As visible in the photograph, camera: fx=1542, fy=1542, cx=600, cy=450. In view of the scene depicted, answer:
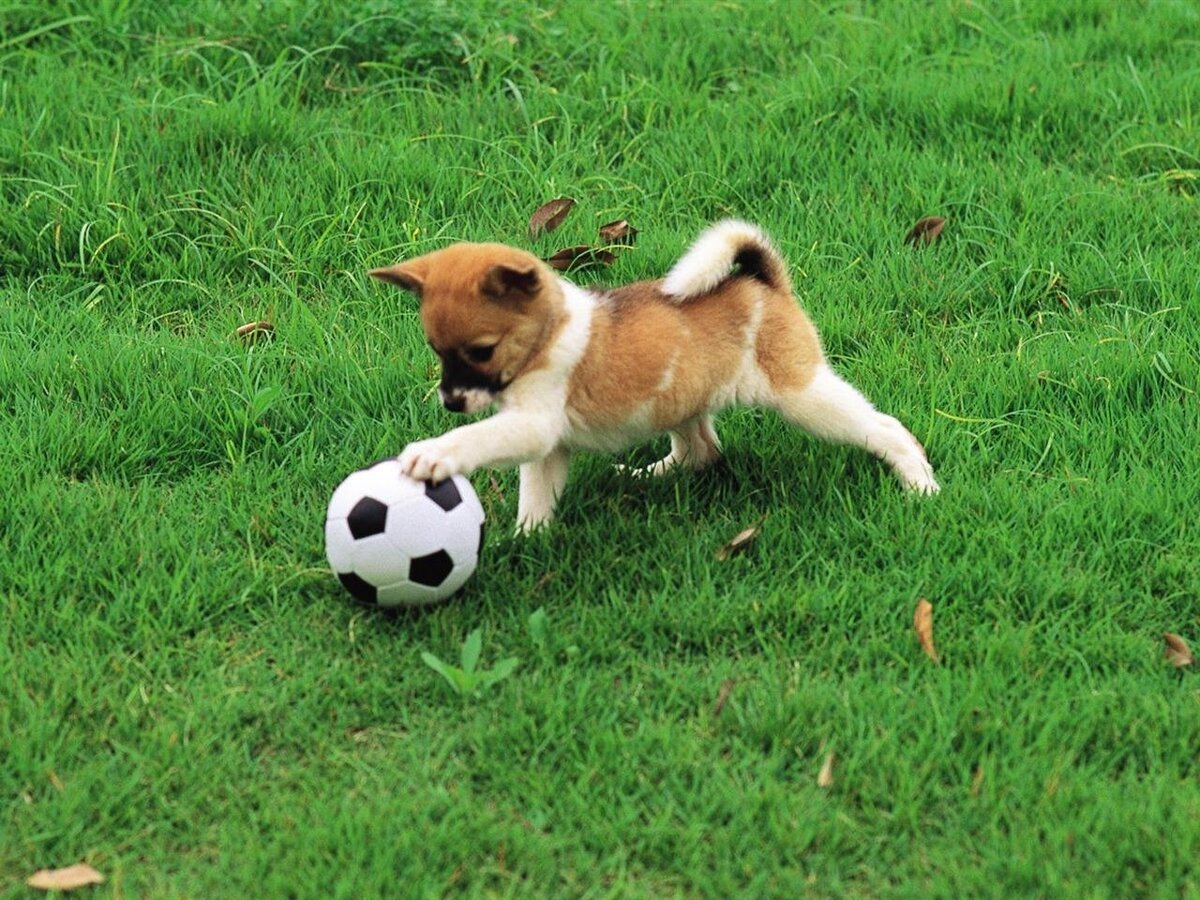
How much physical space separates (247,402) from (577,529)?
1.26 m

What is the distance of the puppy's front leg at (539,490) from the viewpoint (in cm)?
461

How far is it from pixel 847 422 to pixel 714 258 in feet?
2.16

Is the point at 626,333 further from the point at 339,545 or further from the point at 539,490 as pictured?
the point at 339,545

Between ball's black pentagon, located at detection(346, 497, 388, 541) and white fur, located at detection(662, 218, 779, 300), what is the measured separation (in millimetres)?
1169

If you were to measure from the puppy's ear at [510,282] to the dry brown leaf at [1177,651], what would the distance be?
195 centimetres

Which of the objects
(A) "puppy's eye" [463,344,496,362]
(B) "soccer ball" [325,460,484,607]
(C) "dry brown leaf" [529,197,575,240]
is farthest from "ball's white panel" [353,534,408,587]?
(C) "dry brown leaf" [529,197,575,240]

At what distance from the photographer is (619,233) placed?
6.05 m

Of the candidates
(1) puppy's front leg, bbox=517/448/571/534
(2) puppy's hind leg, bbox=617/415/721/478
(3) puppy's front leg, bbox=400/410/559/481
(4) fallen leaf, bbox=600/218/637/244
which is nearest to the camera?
(3) puppy's front leg, bbox=400/410/559/481

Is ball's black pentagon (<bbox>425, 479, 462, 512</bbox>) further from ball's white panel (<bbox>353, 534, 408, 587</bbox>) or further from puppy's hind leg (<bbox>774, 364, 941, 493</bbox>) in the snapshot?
puppy's hind leg (<bbox>774, 364, 941, 493</bbox>)

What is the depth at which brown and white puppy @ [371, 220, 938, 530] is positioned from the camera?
4188 millimetres

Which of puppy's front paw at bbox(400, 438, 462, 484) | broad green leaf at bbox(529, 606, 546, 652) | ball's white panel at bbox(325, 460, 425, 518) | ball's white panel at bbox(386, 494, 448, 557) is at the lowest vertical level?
broad green leaf at bbox(529, 606, 546, 652)

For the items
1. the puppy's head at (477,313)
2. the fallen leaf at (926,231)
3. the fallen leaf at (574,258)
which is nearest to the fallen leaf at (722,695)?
the puppy's head at (477,313)

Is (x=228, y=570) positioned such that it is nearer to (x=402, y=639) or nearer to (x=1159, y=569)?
(x=402, y=639)

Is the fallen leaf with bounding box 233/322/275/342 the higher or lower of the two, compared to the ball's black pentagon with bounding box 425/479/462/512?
lower
